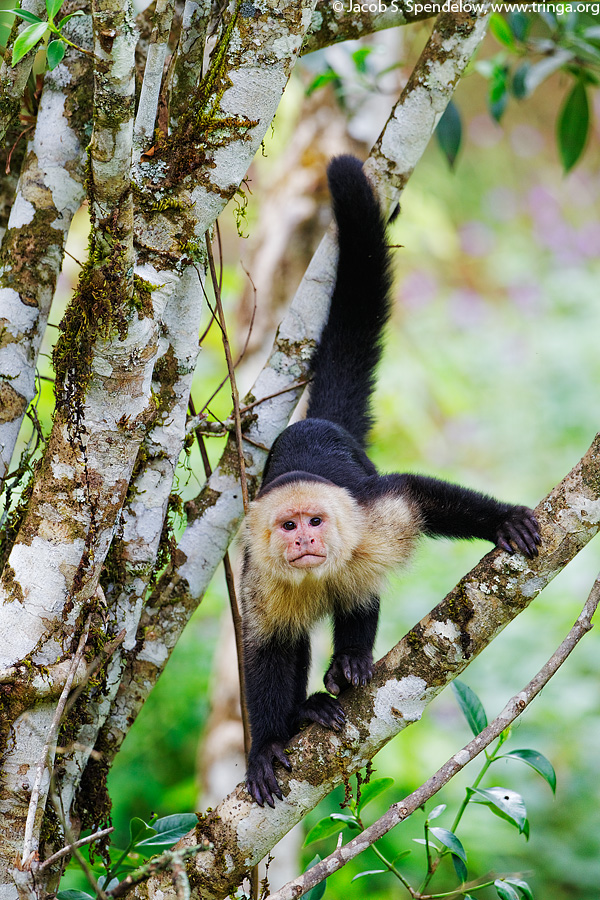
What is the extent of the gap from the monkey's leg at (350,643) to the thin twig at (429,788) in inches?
26.6

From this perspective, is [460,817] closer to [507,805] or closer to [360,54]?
[507,805]

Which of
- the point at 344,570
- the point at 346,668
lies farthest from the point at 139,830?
the point at 344,570

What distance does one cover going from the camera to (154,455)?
1.98 meters

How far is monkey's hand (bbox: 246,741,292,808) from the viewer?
1708 millimetres

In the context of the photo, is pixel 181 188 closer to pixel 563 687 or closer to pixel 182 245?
pixel 182 245

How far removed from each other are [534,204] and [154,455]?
22.5ft

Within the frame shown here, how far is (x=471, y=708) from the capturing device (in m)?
1.87

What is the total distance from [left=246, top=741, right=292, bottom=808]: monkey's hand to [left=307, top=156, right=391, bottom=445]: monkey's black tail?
1.15 metres

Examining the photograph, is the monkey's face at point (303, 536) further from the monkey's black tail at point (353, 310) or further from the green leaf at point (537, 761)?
the green leaf at point (537, 761)

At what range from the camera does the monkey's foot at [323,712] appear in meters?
1.71

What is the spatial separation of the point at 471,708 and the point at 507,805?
0.78 ft

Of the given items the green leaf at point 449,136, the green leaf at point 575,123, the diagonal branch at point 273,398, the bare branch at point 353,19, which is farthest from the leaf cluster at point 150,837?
the green leaf at point 575,123

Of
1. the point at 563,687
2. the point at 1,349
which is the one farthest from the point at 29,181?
the point at 563,687

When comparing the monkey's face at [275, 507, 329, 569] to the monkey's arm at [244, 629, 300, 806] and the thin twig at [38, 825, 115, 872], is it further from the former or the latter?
the thin twig at [38, 825, 115, 872]
